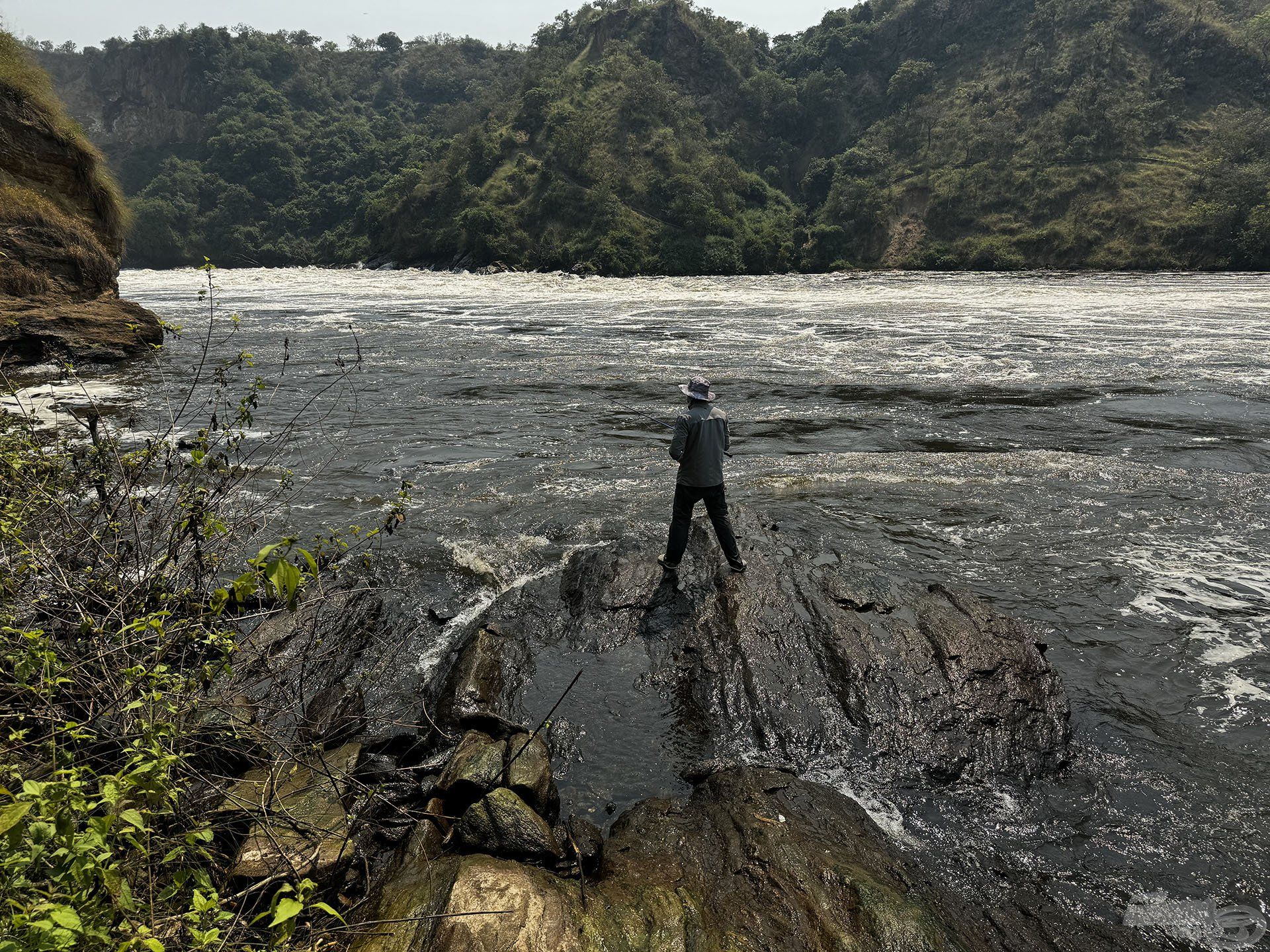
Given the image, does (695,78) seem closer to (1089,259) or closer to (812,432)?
(1089,259)

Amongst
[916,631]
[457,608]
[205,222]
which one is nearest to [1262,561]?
[916,631]

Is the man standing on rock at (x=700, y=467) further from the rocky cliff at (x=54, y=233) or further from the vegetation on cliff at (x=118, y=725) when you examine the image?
the rocky cliff at (x=54, y=233)

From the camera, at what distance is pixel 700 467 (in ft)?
24.8

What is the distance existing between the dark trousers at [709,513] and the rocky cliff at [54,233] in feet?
59.0

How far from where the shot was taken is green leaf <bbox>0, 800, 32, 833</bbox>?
232 centimetres

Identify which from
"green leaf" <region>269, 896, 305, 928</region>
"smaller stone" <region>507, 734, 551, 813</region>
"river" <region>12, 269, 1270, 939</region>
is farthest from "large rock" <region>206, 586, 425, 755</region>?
"green leaf" <region>269, 896, 305, 928</region>

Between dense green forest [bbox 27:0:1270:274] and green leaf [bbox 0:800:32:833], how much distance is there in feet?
193

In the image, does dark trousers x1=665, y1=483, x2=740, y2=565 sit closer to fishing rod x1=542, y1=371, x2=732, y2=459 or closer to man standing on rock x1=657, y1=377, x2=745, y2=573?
man standing on rock x1=657, y1=377, x2=745, y2=573

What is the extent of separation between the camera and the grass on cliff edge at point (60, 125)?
74.7 feet

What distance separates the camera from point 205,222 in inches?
3605

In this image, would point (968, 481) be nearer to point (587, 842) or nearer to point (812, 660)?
point (812, 660)

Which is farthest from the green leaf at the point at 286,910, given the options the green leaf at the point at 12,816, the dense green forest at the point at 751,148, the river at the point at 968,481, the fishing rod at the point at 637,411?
the dense green forest at the point at 751,148

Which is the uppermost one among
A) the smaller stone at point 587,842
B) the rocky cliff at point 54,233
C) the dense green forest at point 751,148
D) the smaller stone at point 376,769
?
the dense green forest at point 751,148

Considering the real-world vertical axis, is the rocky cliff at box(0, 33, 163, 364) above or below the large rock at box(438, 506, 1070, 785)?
above
